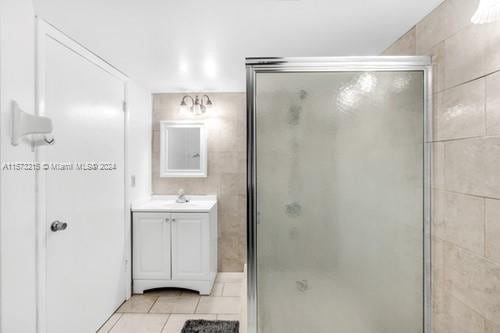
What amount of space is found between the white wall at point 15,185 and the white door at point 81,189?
0.72m

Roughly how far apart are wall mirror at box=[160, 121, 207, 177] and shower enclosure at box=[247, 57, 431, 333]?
205 centimetres

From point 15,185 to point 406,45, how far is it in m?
2.35

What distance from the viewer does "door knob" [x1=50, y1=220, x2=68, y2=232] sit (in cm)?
187

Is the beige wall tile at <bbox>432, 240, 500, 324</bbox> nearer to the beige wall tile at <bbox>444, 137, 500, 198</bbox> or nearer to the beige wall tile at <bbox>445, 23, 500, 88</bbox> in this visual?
the beige wall tile at <bbox>444, 137, 500, 198</bbox>

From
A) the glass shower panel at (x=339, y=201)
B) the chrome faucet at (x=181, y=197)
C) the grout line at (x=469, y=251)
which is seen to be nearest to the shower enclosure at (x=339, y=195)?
the glass shower panel at (x=339, y=201)

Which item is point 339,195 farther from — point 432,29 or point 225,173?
point 225,173

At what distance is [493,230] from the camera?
123cm

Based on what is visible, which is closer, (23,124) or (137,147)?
(23,124)

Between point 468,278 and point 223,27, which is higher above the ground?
point 223,27

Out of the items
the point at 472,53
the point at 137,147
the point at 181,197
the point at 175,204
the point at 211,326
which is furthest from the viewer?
the point at 181,197

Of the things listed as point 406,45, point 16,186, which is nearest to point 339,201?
point 406,45

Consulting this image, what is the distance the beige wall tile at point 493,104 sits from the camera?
3.95 ft

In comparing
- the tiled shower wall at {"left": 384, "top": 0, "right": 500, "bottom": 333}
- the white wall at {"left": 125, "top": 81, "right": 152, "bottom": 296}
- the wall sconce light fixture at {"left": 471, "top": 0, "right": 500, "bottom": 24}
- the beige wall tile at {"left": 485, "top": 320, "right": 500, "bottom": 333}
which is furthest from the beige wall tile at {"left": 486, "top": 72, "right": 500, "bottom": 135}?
the white wall at {"left": 125, "top": 81, "right": 152, "bottom": 296}

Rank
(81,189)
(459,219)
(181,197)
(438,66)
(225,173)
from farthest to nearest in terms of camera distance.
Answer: (225,173)
(181,197)
(81,189)
(438,66)
(459,219)
